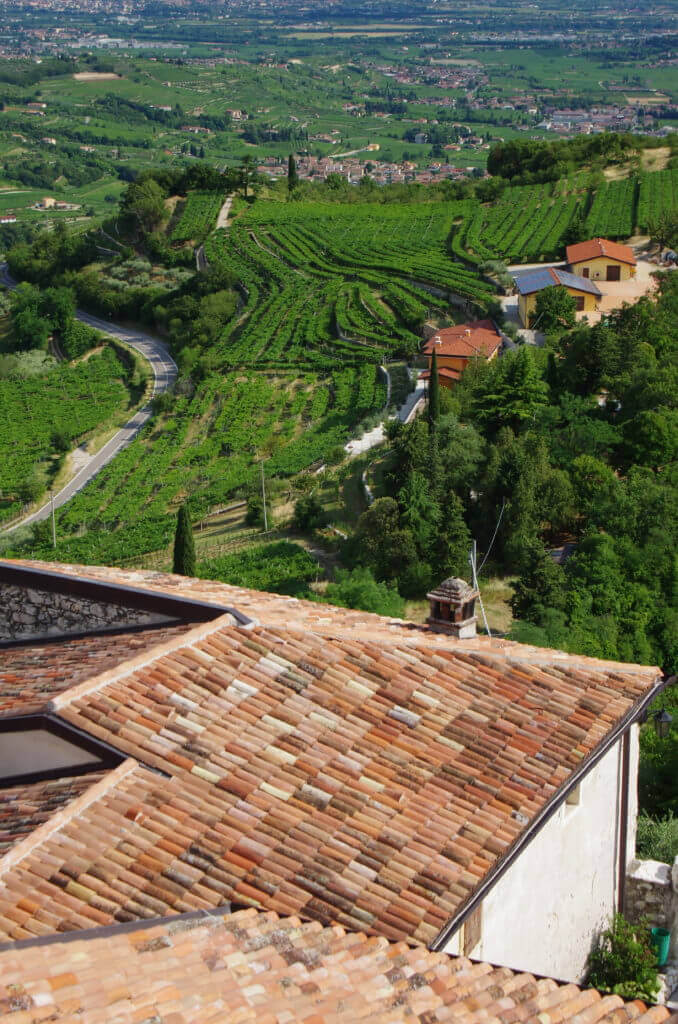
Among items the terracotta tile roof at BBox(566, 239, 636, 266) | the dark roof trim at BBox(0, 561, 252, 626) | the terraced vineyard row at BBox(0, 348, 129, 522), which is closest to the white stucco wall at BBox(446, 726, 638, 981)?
the dark roof trim at BBox(0, 561, 252, 626)

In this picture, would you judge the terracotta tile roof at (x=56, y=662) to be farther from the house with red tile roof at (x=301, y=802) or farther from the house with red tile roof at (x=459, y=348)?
the house with red tile roof at (x=459, y=348)

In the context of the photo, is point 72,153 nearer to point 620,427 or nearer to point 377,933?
point 620,427

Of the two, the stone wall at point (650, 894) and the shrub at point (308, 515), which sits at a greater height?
the stone wall at point (650, 894)

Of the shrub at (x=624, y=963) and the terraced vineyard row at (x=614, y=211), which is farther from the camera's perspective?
the terraced vineyard row at (x=614, y=211)

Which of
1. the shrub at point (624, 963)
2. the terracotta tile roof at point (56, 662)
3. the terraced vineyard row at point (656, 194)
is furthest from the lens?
the terraced vineyard row at point (656, 194)

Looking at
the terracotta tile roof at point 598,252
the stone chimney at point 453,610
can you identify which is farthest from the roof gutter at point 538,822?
the terracotta tile roof at point 598,252
